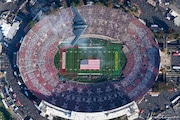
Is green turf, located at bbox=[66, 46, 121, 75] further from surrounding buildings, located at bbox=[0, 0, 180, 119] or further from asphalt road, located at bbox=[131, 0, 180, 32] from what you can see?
asphalt road, located at bbox=[131, 0, 180, 32]

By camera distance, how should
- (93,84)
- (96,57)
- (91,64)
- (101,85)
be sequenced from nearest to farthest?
1. (101,85)
2. (93,84)
3. (91,64)
4. (96,57)

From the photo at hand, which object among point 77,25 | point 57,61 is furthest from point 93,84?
point 77,25

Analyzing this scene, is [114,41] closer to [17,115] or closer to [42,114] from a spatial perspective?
[42,114]

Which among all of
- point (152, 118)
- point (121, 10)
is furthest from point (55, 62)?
point (152, 118)

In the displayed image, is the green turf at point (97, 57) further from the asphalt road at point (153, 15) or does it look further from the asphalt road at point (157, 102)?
the asphalt road at point (153, 15)

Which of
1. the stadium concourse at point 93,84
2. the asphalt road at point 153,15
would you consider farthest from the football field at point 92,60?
the asphalt road at point 153,15

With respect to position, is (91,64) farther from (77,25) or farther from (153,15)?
(153,15)
